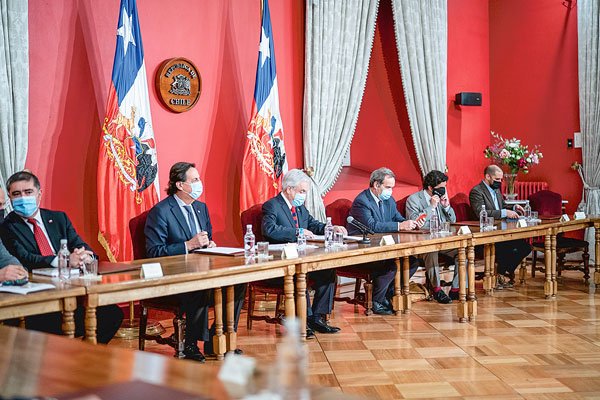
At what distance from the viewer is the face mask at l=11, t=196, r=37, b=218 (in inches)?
165

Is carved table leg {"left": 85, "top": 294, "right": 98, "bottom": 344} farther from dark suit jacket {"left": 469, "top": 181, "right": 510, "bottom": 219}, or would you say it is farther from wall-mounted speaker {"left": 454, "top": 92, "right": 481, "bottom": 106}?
wall-mounted speaker {"left": 454, "top": 92, "right": 481, "bottom": 106}

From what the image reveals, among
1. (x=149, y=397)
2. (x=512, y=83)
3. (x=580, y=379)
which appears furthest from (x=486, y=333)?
(x=512, y=83)

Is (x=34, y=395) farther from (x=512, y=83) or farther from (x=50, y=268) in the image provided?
(x=512, y=83)

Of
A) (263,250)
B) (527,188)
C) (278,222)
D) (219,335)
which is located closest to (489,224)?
(278,222)

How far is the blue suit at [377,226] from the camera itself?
250 inches

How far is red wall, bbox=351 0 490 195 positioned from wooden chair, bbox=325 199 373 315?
7.54ft

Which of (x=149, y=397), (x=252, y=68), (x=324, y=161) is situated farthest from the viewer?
(x=324, y=161)

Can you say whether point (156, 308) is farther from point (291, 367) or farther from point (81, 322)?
point (291, 367)

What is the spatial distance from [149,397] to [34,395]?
0.90 feet

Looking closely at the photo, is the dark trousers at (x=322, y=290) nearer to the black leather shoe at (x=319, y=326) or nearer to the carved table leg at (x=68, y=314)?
the black leather shoe at (x=319, y=326)

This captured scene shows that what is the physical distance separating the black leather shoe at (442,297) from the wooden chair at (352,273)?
0.80m

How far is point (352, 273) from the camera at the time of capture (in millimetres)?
6309

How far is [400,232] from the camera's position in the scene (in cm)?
643

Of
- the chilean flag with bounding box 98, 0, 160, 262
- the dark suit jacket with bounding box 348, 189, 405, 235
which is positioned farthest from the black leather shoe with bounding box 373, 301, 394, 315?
the chilean flag with bounding box 98, 0, 160, 262
